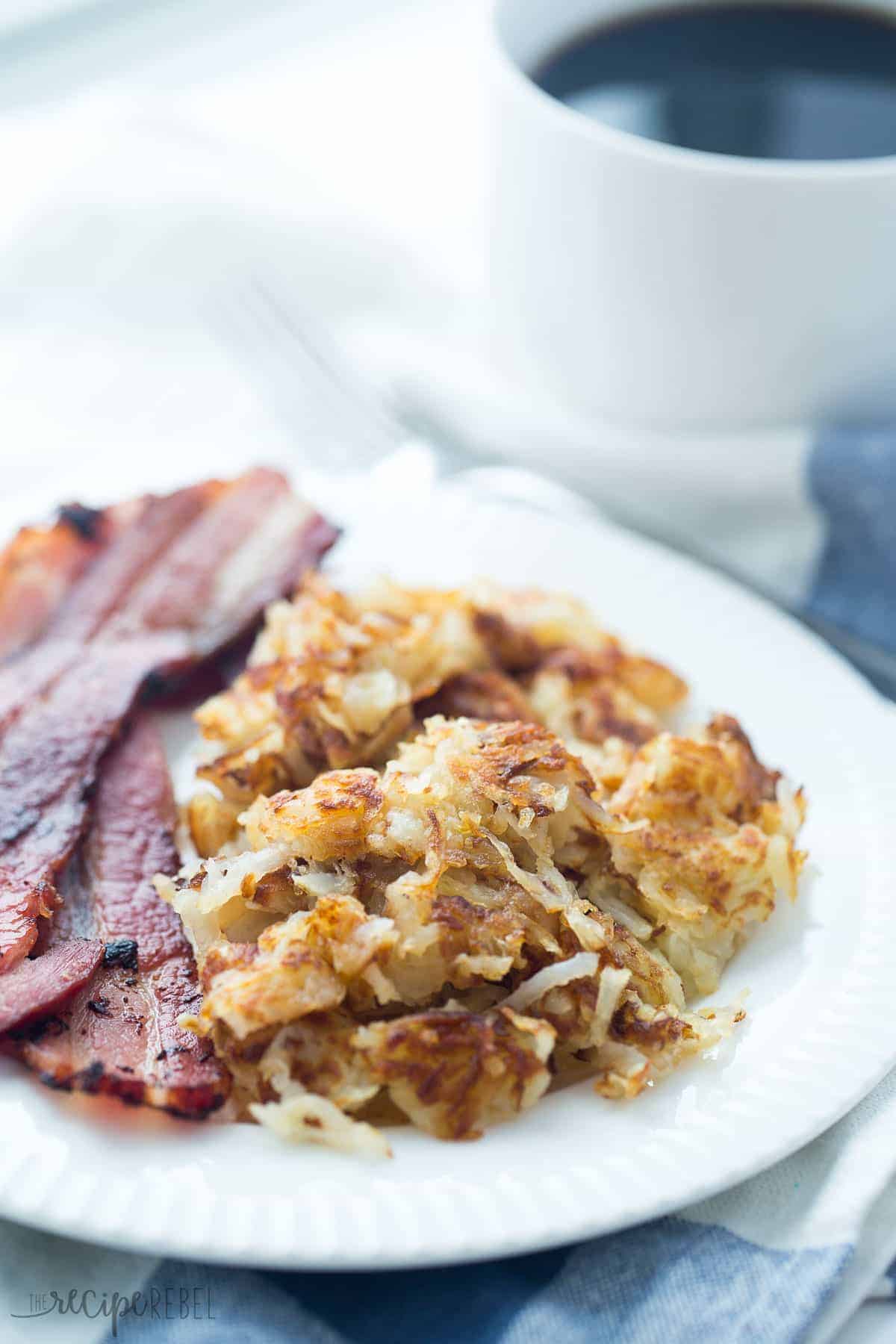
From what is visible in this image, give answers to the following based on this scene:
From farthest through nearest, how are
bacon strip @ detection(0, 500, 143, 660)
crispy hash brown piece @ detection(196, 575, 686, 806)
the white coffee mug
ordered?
the white coffee mug, bacon strip @ detection(0, 500, 143, 660), crispy hash brown piece @ detection(196, 575, 686, 806)

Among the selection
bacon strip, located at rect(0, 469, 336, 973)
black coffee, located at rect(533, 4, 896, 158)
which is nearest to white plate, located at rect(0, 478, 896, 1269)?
bacon strip, located at rect(0, 469, 336, 973)

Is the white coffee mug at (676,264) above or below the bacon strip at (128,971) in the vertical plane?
above

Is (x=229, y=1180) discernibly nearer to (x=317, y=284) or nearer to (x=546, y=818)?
(x=546, y=818)

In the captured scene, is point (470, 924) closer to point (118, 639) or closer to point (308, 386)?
point (118, 639)

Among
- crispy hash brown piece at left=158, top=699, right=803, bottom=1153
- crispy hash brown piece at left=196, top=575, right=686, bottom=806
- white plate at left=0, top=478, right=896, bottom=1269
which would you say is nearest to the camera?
white plate at left=0, top=478, right=896, bottom=1269

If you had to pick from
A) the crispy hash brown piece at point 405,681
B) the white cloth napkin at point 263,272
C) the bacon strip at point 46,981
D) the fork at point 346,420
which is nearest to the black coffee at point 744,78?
the white cloth napkin at point 263,272

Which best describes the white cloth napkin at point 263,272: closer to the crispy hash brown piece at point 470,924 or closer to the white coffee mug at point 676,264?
the white coffee mug at point 676,264

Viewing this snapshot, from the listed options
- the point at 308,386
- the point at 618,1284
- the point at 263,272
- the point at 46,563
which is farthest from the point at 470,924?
the point at 263,272

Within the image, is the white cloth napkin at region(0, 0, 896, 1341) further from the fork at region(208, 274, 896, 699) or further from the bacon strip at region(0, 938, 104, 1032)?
the bacon strip at region(0, 938, 104, 1032)
